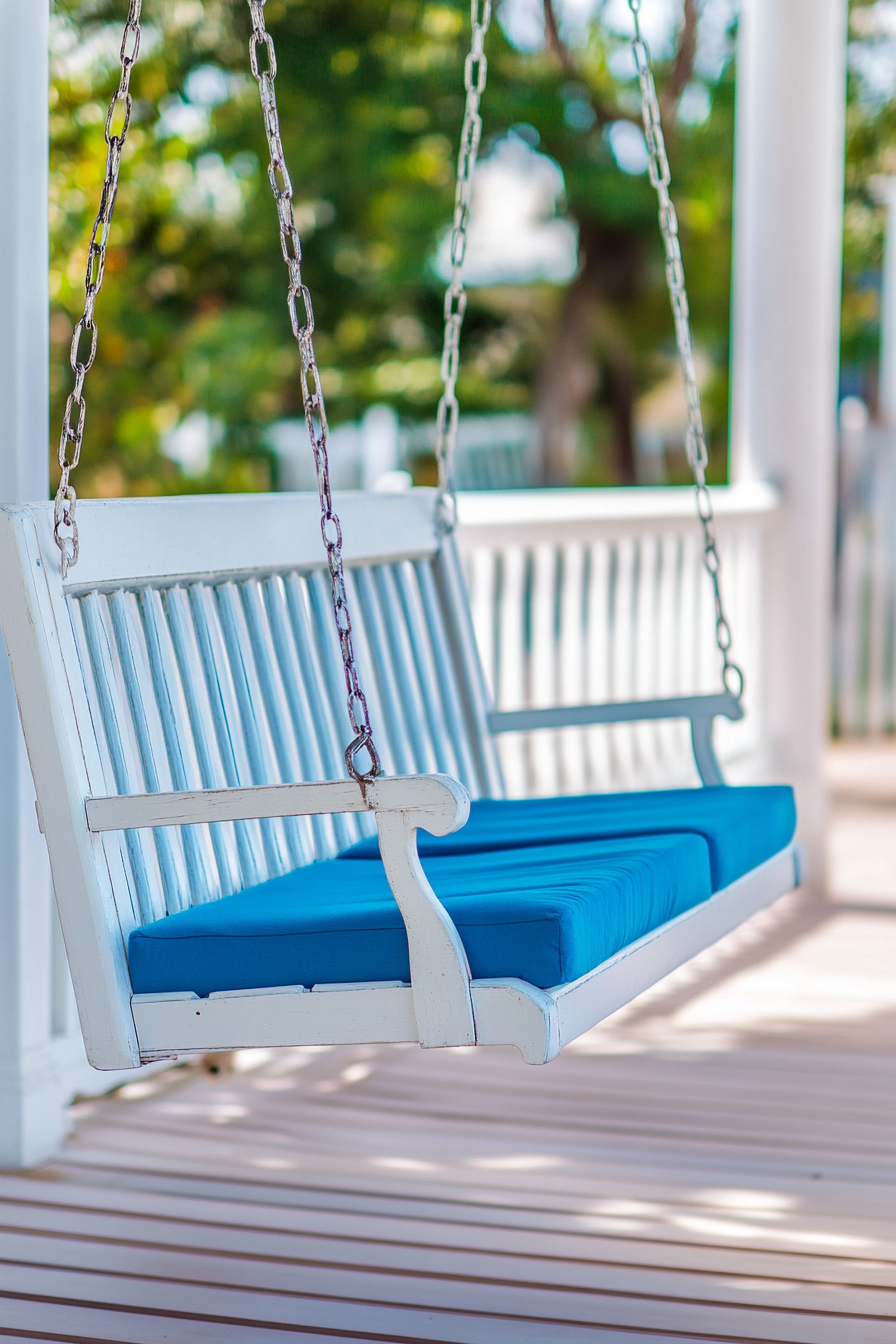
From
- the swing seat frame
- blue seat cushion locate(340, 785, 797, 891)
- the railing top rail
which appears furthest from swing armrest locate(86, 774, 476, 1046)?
the railing top rail

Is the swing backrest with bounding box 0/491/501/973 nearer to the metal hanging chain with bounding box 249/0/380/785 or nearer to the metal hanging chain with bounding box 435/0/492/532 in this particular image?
the metal hanging chain with bounding box 435/0/492/532

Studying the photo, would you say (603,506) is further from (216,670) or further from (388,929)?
(388,929)

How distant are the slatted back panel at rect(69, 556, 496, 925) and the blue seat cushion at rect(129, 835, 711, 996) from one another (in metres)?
0.12

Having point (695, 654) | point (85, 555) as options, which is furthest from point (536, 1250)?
point (695, 654)

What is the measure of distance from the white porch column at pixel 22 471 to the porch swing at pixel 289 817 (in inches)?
16.6

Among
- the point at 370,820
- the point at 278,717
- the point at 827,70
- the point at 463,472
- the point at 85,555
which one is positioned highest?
the point at 827,70

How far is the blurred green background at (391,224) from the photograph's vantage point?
10.8 meters

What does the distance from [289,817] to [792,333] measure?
3.58 meters

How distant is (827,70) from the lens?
567 cm

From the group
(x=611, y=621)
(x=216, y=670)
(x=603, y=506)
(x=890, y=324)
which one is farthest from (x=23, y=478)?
(x=890, y=324)

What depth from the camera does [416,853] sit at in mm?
2145

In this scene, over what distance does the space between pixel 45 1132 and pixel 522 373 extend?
12.8 metres

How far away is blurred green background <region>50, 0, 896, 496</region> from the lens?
10797mm

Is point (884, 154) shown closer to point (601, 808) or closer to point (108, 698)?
point (601, 808)
